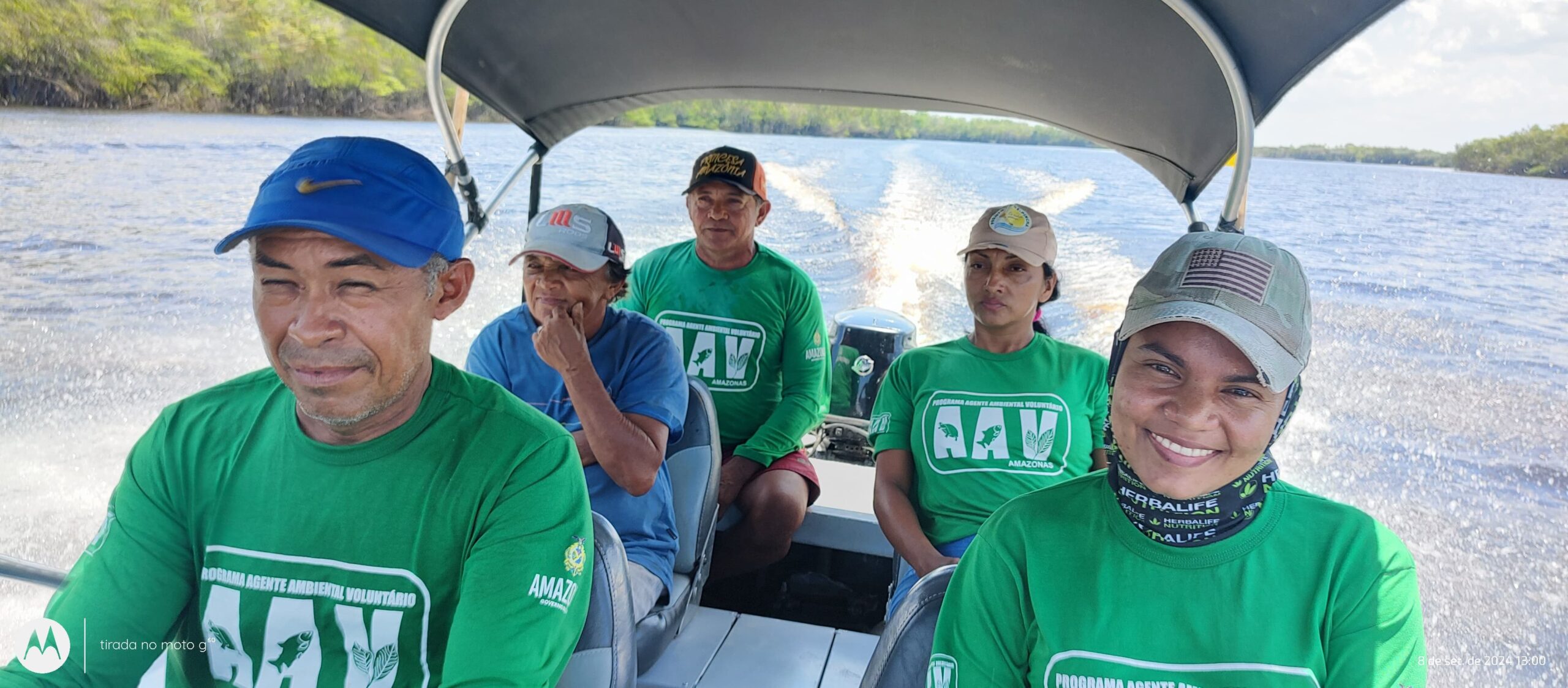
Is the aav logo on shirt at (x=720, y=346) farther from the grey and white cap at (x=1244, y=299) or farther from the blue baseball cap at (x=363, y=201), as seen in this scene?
the grey and white cap at (x=1244, y=299)

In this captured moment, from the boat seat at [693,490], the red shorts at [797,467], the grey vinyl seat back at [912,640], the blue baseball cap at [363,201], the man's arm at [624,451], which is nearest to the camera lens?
the blue baseball cap at [363,201]

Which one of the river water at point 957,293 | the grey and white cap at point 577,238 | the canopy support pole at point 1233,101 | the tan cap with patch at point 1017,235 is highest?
the canopy support pole at point 1233,101

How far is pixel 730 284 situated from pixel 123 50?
16196 millimetres

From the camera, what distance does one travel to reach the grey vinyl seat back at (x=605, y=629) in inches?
53.7

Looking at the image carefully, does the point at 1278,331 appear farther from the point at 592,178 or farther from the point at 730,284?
the point at 592,178

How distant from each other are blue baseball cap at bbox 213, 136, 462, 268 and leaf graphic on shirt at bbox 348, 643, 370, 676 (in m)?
0.46

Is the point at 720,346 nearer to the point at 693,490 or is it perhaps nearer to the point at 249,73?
the point at 693,490

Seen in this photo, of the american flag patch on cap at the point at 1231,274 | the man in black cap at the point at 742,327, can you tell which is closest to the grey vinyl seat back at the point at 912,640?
the american flag patch on cap at the point at 1231,274

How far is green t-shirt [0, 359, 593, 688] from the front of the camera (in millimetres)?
1125

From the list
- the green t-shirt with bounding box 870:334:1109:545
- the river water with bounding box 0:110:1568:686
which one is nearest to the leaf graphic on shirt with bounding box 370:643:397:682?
the green t-shirt with bounding box 870:334:1109:545

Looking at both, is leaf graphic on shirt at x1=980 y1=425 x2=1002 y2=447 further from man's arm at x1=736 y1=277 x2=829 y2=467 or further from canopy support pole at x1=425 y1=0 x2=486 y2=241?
canopy support pole at x1=425 y1=0 x2=486 y2=241

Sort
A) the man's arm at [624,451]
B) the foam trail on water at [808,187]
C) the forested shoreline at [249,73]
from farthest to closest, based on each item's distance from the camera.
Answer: the forested shoreline at [249,73], the foam trail on water at [808,187], the man's arm at [624,451]

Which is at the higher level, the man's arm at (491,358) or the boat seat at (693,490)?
the man's arm at (491,358)

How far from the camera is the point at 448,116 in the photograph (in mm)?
2410
